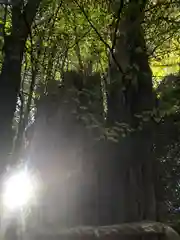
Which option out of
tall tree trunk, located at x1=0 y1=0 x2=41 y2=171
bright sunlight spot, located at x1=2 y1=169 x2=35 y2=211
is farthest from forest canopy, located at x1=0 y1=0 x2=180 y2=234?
bright sunlight spot, located at x1=2 y1=169 x2=35 y2=211

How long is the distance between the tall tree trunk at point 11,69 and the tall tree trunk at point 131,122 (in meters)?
0.90

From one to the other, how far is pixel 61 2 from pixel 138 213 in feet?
6.84

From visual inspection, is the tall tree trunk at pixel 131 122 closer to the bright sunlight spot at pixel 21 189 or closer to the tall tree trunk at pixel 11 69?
the bright sunlight spot at pixel 21 189

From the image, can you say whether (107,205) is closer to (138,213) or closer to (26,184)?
(138,213)

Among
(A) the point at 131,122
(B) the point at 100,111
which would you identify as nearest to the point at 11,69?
(B) the point at 100,111

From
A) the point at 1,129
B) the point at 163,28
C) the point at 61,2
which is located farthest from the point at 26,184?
the point at 163,28

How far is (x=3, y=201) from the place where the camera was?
2.46 meters

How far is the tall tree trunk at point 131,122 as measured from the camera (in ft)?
10.7

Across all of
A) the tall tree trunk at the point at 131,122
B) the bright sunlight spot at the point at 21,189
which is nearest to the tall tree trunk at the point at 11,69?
the bright sunlight spot at the point at 21,189

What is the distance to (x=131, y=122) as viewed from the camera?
3.56 meters

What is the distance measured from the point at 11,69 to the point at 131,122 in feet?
4.93

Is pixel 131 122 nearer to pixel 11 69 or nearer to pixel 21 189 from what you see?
pixel 21 189

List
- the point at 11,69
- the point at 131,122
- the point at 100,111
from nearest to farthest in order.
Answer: the point at 11,69, the point at 100,111, the point at 131,122

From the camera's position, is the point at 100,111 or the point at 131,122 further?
the point at 131,122
